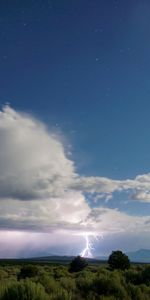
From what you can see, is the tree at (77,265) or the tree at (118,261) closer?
the tree at (118,261)

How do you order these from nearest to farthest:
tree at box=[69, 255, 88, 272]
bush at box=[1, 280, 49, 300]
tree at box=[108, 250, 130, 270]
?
bush at box=[1, 280, 49, 300] < tree at box=[108, 250, 130, 270] < tree at box=[69, 255, 88, 272]

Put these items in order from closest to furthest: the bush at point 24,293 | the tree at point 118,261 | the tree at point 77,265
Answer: the bush at point 24,293 → the tree at point 118,261 → the tree at point 77,265

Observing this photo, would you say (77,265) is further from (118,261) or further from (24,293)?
(24,293)

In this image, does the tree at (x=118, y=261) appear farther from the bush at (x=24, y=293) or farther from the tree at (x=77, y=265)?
the bush at (x=24, y=293)

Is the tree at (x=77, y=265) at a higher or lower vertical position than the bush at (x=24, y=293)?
higher

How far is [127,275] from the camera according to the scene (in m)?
22.0

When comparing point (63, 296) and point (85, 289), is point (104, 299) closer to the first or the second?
point (63, 296)

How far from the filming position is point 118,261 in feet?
133

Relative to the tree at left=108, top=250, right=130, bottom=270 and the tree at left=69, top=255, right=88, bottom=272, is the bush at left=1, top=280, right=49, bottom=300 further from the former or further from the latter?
the tree at left=69, top=255, right=88, bottom=272

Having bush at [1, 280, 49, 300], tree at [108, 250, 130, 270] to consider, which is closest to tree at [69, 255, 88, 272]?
tree at [108, 250, 130, 270]

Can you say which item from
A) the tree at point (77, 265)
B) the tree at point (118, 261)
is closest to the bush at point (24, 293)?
the tree at point (118, 261)

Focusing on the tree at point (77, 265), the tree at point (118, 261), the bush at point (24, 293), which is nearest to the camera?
the bush at point (24, 293)

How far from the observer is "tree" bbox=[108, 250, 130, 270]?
40.2m

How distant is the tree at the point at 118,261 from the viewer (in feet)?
132
